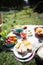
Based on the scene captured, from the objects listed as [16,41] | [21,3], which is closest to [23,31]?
[16,41]

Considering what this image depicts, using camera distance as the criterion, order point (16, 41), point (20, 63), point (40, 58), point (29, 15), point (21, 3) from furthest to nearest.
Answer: point (21, 3), point (29, 15), point (16, 41), point (20, 63), point (40, 58)

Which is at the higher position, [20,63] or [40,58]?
[40,58]

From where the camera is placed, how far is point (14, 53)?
338 cm

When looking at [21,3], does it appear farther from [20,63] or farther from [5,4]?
[20,63]

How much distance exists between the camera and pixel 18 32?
162 inches

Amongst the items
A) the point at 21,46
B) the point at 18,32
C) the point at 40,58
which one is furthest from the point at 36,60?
the point at 18,32

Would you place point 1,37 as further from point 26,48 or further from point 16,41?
point 26,48

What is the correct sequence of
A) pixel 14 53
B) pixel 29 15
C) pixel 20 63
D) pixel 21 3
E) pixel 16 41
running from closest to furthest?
pixel 20 63 → pixel 14 53 → pixel 16 41 → pixel 29 15 → pixel 21 3

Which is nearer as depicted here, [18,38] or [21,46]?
[21,46]

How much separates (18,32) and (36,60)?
47.9 inches

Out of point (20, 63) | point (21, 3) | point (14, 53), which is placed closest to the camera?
point (20, 63)

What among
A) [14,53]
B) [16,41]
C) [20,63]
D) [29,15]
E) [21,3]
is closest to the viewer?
[20,63]

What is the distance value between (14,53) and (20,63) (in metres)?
0.31

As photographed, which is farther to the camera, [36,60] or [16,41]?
[16,41]
